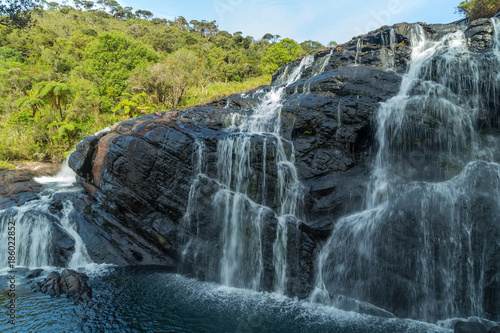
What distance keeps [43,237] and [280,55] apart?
74.3 feet

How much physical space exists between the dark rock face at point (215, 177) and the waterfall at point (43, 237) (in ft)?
1.39

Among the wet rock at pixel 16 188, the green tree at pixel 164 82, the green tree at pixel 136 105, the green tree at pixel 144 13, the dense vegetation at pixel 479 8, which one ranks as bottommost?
the wet rock at pixel 16 188

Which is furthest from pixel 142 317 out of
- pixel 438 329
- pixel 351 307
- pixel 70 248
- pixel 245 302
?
pixel 438 329

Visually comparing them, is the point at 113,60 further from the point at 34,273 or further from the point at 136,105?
the point at 34,273

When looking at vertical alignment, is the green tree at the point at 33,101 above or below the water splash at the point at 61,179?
above

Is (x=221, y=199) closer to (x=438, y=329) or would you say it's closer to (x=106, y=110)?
(x=438, y=329)

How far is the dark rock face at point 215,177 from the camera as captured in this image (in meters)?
8.99

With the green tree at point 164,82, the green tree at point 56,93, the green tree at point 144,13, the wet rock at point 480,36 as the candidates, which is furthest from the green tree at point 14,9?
the green tree at point 144,13

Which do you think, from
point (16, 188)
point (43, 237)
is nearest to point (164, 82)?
point (16, 188)

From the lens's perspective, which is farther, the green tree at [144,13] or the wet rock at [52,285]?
the green tree at [144,13]

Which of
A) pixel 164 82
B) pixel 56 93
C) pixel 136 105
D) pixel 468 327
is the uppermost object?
pixel 164 82

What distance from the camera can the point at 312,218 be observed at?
9.16 metres

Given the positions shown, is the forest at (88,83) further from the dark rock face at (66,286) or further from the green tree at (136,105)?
the dark rock face at (66,286)

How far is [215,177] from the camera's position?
10359 mm
